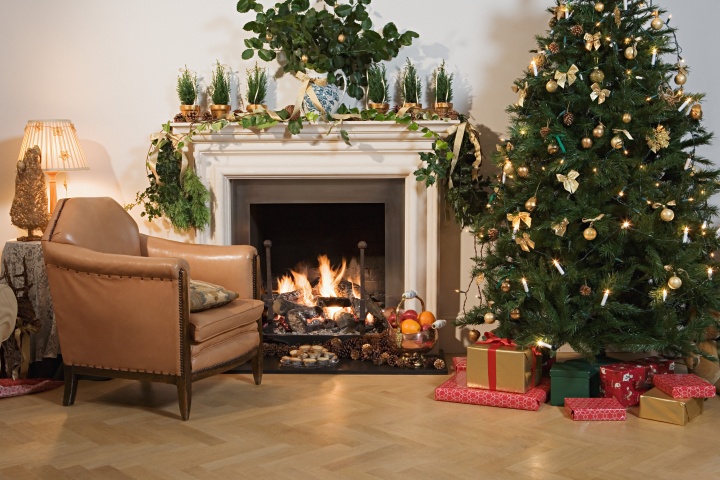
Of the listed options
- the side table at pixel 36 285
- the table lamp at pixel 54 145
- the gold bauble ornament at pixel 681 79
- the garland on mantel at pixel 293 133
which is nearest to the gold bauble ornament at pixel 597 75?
the gold bauble ornament at pixel 681 79

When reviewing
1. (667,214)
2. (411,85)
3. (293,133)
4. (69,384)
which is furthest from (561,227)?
(69,384)

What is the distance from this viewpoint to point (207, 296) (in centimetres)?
412

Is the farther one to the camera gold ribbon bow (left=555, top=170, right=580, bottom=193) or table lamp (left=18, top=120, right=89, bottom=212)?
table lamp (left=18, top=120, right=89, bottom=212)

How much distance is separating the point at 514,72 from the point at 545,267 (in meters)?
1.39

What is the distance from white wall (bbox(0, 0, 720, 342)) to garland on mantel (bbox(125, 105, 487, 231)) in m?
0.28

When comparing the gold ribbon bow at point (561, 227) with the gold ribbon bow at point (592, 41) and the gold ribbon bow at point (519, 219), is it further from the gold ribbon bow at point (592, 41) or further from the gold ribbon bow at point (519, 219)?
the gold ribbon bow at point (592, 41)

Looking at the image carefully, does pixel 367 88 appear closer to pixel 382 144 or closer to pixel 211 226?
pixel 382 144

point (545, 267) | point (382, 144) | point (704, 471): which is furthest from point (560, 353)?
point (704, 471)

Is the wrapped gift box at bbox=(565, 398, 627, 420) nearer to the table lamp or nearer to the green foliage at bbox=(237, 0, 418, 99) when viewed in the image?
the green foliage at bbox=(237, 0, 418, 99)

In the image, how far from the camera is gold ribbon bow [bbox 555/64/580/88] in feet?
13.6

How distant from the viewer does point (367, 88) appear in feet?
16.8

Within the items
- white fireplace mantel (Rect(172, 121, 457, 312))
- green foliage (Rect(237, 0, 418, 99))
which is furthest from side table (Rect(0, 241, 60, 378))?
green foliage (Rect(237, 0, 418, 99))

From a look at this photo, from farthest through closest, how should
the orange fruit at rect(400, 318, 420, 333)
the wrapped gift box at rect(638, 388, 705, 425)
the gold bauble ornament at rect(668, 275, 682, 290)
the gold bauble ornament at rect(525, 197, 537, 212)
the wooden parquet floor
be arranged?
the orange fruit at rect(400, 318, 420, 333)
the gold bauble ornament at rect(525, 197, 537, 212)
the gold bauble ornament at rect(668, 275, 682, 290)
the wrapped gift box at rect(638, 388, 705, 425)
the wooden parquet floor

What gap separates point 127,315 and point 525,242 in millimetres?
1893
